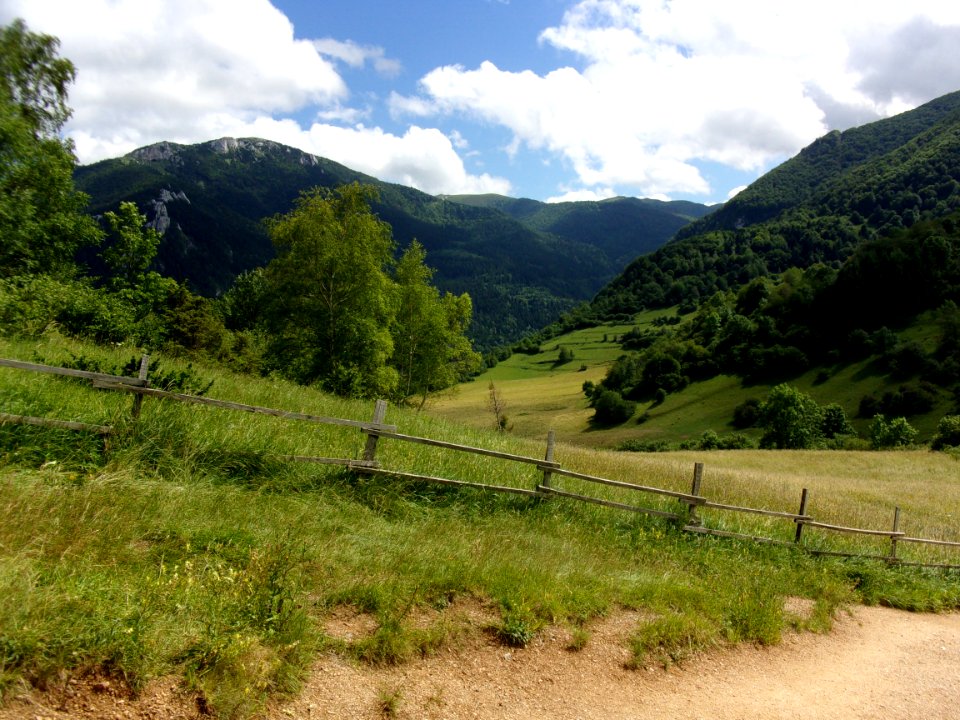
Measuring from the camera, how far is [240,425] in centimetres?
878

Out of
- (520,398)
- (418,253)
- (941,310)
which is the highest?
(941,310)

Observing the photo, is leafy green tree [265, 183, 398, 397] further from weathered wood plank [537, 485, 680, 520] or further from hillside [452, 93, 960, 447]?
hillside [452, 93, 960, 447]

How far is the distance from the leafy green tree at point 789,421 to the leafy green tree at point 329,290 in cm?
6071

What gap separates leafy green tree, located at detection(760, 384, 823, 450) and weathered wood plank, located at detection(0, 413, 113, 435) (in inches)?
2939

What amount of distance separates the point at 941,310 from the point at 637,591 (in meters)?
116

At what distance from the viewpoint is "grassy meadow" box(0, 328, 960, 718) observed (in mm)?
4168

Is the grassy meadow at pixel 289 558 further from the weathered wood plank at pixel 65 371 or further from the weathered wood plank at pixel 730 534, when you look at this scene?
the weathered wood plank at pixel 65 371

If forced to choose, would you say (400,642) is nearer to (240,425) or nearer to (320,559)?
(320,559)

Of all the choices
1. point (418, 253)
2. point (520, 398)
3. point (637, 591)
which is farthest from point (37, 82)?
point (520, 398)

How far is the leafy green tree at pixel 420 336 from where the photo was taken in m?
38.4

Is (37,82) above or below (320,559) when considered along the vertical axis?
above

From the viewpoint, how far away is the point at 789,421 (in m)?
70.5

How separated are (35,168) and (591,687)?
24414 mm

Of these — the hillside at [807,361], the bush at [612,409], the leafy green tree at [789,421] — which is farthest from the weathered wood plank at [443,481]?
the bush at [612,409]
